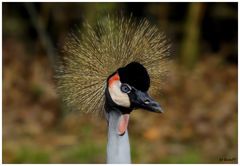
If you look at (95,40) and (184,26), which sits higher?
(184,26)

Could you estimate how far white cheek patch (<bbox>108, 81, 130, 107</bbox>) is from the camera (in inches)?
98.1

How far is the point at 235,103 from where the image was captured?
5938mm

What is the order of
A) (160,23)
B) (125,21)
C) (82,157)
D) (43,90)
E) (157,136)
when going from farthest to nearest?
(160,23) < (43,90) < (157,136) < (82,157) < (125,21)

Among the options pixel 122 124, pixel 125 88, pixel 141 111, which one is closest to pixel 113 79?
pixel 125 88

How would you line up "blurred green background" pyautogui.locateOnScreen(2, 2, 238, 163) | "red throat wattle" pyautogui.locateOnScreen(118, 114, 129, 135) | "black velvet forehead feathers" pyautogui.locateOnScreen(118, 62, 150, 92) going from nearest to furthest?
"black velvet forehead feathers" pyautogui.locateOnScreen(118, 62, 150, 92) < "red throat wattle" pyautogui.locateOnScreen(118, 114, 129, 135) < "blurred green background" pyautogui.locateOnScreen(2, 2, 238, 163)

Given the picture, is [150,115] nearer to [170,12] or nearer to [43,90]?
[43,90]

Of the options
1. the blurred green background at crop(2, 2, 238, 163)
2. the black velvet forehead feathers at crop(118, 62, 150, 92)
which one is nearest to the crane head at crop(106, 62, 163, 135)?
the black velvet forehead feathers at crop(118, 62, 150, 92)

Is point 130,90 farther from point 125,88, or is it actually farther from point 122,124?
point 122,124

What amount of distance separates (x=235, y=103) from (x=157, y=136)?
92 cm

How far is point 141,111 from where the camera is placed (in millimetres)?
5691

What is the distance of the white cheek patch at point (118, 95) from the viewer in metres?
2.49

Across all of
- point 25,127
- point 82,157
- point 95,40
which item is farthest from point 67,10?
point 95,40

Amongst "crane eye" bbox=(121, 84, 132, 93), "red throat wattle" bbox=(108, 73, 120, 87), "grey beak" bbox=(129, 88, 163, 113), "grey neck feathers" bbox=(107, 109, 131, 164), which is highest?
"red throat wattle" bbox=(108, 73, 120, 87)

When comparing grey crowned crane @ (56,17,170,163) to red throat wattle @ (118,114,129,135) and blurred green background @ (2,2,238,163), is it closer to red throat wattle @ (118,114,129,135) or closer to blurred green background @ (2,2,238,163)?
red throat wattle @ (118,114,129,135)
